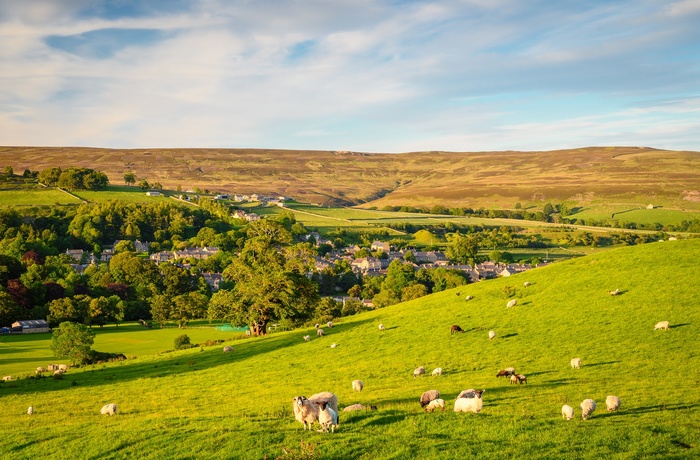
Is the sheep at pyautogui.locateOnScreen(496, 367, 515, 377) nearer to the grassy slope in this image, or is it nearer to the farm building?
the grassy slope

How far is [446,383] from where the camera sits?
2520cm

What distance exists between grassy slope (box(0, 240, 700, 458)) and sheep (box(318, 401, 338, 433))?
0.52 metres

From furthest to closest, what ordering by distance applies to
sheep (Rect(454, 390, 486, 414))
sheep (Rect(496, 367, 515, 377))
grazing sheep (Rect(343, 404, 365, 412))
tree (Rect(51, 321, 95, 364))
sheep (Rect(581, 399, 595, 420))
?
1. tree (Rect(51, 321, 95, 364))
2. sheep (Rect(496, 367, 515, 377))
3. grazing sheep (Rect(343, 404, 365, 412))
4. sheep (Rect(454, 390, 486, 414))
5. sheep (Rect(581, 399, 595, 420))

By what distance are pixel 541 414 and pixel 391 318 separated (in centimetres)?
2785

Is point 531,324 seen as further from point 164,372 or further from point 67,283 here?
point 67,283

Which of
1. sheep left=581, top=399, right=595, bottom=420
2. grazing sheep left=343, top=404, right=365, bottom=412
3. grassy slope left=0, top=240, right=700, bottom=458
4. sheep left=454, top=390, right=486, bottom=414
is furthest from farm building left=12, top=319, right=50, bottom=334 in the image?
sheep left=581, top=399, right=595, bottom=420

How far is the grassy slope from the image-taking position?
1561 cm

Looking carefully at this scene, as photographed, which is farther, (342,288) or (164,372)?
(342,288)

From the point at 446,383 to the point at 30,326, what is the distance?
80.2m

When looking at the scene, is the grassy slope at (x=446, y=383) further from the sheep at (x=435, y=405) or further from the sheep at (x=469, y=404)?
the sheep at (x=435, y=405)

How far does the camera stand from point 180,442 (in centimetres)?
1675

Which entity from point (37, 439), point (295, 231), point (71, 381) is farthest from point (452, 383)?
point (295, 231)

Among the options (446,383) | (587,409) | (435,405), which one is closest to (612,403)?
(587,409)

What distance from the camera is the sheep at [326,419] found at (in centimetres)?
1660
